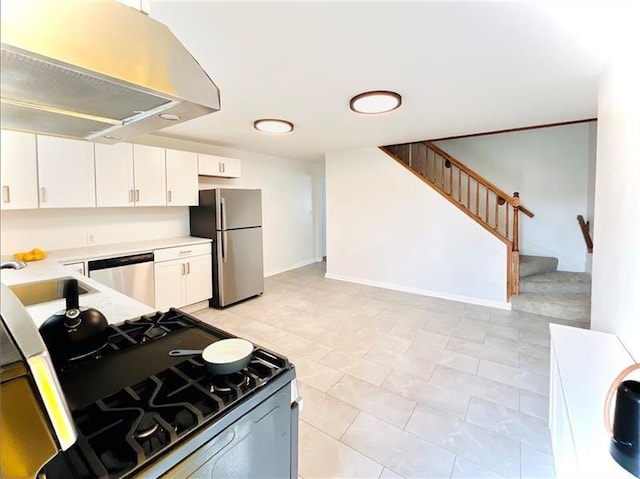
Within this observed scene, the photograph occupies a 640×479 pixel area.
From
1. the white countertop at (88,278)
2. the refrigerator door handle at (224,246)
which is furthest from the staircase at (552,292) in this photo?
the white countertop at (88,278)

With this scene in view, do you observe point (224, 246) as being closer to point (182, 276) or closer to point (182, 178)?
point (182, 276)

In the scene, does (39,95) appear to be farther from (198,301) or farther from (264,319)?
(198,301)

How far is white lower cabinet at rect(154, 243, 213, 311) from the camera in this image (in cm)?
339

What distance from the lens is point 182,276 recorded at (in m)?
3.58

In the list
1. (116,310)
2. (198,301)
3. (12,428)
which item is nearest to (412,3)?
(12,428)

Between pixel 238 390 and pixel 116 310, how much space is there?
1.03 metres

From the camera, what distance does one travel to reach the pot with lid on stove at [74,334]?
986 millimetres

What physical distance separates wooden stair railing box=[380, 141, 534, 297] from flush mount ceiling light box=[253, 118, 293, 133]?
190 cm

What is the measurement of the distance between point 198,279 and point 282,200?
2.54 metres

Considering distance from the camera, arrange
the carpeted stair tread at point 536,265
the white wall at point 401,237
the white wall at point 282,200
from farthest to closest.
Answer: the white wall at point 282,200
the carpeted stair tread at point 536,265
the white wall at point 401,237

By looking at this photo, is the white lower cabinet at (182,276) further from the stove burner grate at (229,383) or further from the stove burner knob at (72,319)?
the stove burner grate at (229,383)

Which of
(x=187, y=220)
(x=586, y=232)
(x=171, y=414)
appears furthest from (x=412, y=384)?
(x=586, y=232)

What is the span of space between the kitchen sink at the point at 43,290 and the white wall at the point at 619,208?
297 centimetres

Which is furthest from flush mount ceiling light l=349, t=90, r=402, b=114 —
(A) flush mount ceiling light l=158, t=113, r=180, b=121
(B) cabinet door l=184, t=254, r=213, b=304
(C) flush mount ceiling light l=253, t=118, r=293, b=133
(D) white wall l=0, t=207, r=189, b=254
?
(D) white wall l=0, t=207, r=189, b=254
